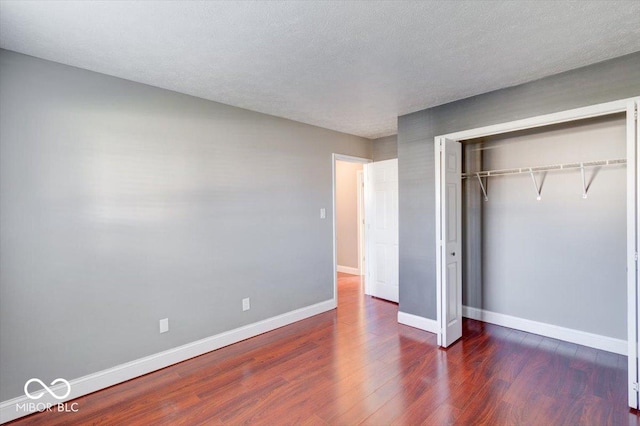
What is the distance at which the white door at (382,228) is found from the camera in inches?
184

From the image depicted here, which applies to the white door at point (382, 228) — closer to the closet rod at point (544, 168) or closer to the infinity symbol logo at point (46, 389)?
the closet rod at point (544, 168)

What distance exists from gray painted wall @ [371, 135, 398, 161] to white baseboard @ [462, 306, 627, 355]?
2435 mm

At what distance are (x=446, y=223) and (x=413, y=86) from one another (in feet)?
4.53

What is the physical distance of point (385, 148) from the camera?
4.95 meters

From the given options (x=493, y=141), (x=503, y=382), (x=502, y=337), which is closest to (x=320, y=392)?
(x=503, y=382)

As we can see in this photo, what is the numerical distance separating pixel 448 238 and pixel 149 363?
3.08m

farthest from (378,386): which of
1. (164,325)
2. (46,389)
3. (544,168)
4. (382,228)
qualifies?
(544,168)

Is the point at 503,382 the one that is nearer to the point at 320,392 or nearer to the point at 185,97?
the point at 320,392

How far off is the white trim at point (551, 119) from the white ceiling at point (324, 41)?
1.18 ft

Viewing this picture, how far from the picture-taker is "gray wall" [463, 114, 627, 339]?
299 centimetres

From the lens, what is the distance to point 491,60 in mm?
2439

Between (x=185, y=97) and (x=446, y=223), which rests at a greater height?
Answer: (x=185, y=97)

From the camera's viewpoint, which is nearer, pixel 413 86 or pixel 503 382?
pixel 503 382

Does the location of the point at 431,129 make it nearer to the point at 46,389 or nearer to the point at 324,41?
the point at 324,41
